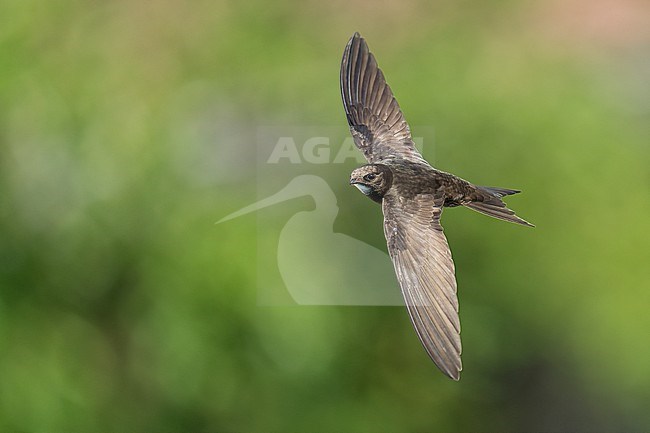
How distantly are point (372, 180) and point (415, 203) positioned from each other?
3cm

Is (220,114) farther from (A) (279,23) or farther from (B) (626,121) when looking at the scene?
(B) (626,121)

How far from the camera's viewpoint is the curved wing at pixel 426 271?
432 mm

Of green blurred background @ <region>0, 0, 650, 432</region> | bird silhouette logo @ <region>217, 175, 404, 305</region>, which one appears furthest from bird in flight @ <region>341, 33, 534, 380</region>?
green blurred background @ <region>0, 0, 650, 432</region>

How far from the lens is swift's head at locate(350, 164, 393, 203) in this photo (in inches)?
19.7

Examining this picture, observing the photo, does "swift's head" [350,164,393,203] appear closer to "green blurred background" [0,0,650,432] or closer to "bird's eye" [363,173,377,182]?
"bird's eye" [363,173,377,182]

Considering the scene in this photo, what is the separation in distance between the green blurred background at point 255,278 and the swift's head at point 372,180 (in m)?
2.77

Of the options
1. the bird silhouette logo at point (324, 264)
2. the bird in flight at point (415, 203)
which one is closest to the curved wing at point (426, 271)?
the bird in flight at point (415, 203)

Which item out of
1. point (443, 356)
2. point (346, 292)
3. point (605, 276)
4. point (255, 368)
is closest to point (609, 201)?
point (605, 276)

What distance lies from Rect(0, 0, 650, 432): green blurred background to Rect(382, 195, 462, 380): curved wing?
2.77 meters

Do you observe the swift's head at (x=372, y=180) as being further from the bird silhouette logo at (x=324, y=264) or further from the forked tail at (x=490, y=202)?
the bird silhouette logo at (x=324, y=264)

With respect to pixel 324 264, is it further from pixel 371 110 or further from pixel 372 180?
pixel 372 180

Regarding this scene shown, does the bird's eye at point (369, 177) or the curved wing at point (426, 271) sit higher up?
the bird's eye at point (369, 177)

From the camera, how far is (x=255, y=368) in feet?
11.5

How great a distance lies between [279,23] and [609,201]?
186 cm
